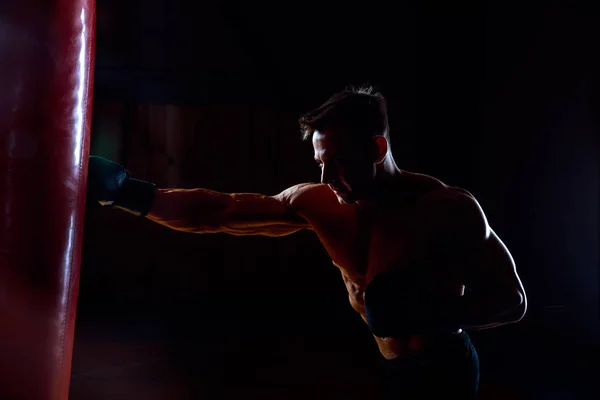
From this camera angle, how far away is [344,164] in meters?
1.49

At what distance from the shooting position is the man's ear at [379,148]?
1.54 meters

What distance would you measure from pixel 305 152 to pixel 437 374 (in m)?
3.73

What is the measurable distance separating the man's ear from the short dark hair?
20mm

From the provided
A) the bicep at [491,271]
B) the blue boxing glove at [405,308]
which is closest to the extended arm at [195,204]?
the blue boxing glove at [405,308]

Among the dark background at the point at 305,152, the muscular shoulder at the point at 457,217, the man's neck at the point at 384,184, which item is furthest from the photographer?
the dark background at the point at 305,152

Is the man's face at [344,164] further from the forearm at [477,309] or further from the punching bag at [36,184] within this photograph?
the punching bag at [36,184]

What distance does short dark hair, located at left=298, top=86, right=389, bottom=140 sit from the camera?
1511 millimetres

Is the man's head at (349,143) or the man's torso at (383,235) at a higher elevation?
the man's head at (349,143)

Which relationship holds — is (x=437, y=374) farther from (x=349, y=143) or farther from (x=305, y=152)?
(x=305, y=152)

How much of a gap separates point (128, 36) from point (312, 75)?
165 cm

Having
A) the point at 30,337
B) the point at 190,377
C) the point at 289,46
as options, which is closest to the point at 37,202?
the point at 30,337

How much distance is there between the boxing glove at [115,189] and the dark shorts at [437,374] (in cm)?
84

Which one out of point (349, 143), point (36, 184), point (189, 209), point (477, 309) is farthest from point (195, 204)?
point (477, 309)

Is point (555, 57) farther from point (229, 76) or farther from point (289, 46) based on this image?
point (229, 76)
